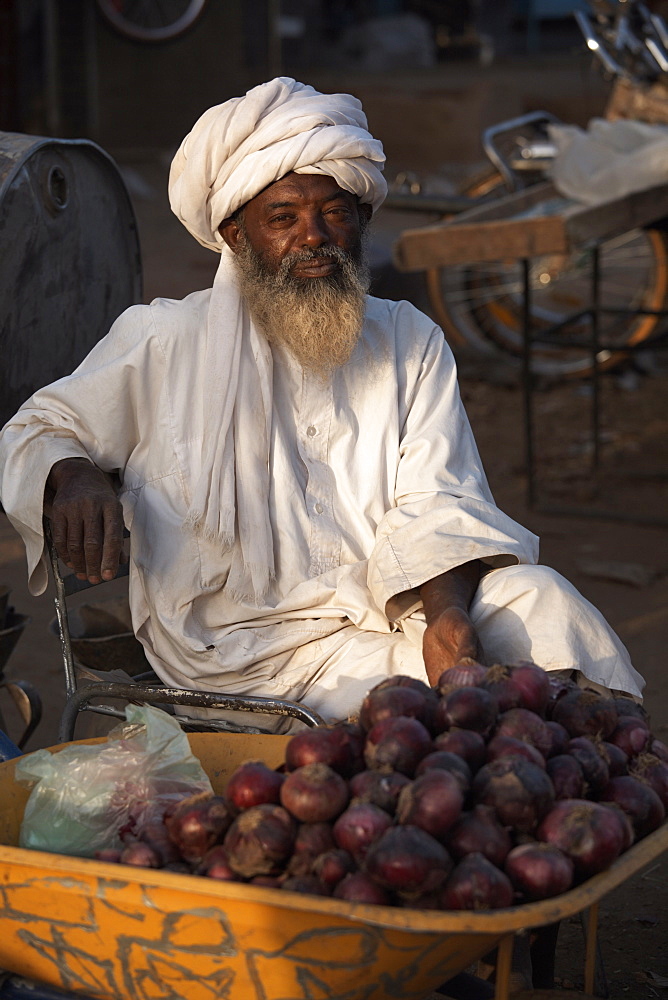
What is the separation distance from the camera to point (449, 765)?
5.08ft

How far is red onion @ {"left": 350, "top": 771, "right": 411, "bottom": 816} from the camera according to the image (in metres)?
1.53

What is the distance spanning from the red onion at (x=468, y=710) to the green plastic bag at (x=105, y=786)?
1.27ft

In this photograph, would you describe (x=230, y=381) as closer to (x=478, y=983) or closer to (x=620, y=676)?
(x=620, y=676)

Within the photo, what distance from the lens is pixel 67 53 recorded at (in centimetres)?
1144

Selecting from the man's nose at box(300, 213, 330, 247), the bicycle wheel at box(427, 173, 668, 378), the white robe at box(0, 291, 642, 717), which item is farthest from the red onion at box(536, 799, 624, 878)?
the bicycle wheel at box(427, 173, 668, 378)

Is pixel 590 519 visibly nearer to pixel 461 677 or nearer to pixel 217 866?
pixel 461 677

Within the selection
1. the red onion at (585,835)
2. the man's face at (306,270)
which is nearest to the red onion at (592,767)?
the red onion at (585,835)

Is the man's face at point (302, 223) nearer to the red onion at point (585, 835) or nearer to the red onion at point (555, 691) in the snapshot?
the red onion at point (555, 691)

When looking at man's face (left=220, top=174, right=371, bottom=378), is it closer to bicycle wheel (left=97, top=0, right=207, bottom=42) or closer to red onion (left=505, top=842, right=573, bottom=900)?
red onion (left=505, top=842, right=573, bottom=900)

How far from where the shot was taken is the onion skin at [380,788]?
5.02 ft

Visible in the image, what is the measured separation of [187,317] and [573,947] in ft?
5.38

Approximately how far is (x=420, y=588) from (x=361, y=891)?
1070 mm

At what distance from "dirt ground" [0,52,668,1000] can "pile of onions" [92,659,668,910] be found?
3.51 ft

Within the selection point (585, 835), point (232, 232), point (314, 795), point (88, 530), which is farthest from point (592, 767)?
point (232, 232)
